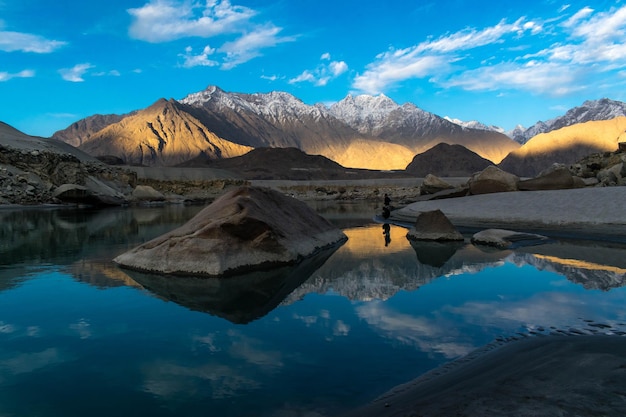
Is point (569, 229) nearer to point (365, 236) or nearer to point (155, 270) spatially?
point (365, 236)

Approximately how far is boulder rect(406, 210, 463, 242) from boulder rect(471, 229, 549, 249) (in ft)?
2.84

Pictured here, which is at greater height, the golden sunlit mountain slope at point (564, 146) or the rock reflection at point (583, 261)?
the golden sunlit mountain slope at point (564, 146)

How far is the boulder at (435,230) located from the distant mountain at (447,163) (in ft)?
413

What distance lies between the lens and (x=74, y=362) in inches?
206

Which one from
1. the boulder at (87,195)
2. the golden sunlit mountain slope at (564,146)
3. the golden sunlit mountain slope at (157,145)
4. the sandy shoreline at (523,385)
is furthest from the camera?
the golden sunlit mountain slope at (157,145)

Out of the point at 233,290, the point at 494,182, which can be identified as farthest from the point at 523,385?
the point at 494,182

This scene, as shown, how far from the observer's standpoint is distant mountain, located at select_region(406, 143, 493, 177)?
14288 cm

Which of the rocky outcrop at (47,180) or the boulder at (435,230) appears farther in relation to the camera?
the rocky outcrop at (47,180)

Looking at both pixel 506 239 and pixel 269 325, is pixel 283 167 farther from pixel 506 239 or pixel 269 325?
pixel 269 325

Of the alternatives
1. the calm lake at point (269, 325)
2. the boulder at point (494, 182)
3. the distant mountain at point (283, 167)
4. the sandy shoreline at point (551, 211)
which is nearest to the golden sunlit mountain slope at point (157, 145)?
the distant mountain at point (283, 167)

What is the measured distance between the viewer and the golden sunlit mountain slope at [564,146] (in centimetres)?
13000

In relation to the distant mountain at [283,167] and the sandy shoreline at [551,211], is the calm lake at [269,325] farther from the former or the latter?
the distant mountain at [283,167]

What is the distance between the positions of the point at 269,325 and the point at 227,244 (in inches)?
163

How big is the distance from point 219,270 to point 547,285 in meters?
6.91
